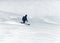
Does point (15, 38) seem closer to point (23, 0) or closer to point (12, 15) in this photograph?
point (12, 15)

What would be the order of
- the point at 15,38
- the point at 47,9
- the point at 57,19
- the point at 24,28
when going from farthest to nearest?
the point at 47,9 → the point at 57,19 → the point at 24,28 → the point at 15,38

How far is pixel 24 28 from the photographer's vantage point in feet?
32.4

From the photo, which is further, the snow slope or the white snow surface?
the white snow surface

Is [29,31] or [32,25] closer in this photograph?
[29,31]

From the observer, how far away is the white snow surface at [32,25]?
334 inches

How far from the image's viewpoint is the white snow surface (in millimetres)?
8484

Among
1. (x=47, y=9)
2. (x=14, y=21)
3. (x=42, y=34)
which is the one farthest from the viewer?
(x=47, y=9)

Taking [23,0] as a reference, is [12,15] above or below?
below

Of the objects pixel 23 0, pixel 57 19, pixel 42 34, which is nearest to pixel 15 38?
pixel 42 34

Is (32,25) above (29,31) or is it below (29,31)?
above

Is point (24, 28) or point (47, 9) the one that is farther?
point (47, 9)

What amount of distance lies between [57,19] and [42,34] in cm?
298

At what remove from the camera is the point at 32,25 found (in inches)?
414

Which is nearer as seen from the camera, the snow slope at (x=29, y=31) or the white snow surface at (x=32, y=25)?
the snow slope at (x=29, y=31)
